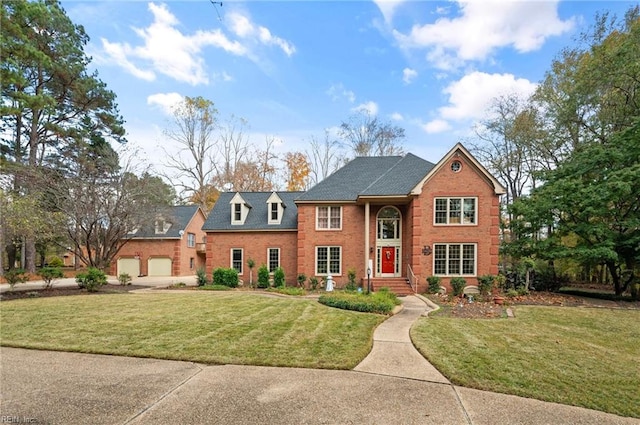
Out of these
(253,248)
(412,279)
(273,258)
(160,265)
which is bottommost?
(160,265)

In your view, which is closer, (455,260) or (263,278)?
(455,260)

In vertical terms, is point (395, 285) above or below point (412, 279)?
below

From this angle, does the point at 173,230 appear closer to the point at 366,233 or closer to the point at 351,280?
the point at 351,280

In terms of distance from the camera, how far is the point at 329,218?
60.8ft

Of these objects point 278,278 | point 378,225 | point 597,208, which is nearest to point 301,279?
point 278,278

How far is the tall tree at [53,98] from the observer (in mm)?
18688

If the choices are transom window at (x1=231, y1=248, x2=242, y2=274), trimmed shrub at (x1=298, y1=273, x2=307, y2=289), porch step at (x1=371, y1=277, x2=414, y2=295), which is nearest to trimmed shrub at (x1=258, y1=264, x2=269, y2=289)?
trimmed shrub at (x1=298, y1=273, x2=307, y2=289)

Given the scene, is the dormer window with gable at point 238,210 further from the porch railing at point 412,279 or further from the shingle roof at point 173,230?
the porch railing at point 412,279

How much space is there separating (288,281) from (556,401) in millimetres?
16284

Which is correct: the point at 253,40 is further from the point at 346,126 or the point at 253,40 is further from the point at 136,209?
the point at 346,126

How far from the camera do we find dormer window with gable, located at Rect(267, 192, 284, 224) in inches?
794

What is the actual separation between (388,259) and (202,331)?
12964mm

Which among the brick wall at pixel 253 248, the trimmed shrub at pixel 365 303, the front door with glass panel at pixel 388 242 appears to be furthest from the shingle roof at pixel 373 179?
the trimmed shrub at pixel 365 303

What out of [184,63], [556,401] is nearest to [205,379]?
[556,401]
